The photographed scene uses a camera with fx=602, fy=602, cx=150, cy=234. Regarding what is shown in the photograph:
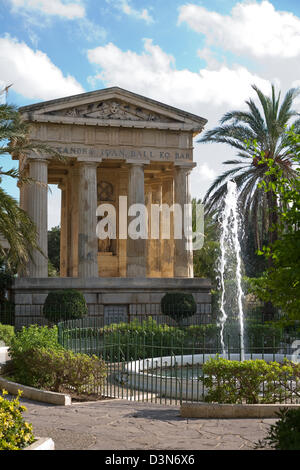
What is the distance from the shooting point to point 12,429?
678cm

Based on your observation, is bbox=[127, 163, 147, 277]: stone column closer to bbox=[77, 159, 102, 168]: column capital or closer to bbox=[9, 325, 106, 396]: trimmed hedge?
bbox=[77, 159, 102, 168]: column capital

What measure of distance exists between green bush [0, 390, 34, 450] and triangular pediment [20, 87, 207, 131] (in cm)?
2423

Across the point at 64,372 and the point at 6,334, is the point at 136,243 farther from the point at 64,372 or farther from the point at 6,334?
the point at 64,372

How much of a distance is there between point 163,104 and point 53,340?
19.5 metres

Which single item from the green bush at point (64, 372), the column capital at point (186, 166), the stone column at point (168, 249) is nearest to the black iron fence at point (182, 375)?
the green bush at point (64, 372)

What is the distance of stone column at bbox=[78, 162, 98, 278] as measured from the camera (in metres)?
30.2

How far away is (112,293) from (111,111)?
31.3 feet

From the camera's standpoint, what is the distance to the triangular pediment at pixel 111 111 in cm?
3006

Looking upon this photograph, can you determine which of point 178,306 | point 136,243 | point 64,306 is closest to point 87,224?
point 136,243

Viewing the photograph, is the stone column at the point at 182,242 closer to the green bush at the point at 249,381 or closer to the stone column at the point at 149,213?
the stone column at the point at 149,213

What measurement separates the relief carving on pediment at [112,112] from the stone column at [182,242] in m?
3.04

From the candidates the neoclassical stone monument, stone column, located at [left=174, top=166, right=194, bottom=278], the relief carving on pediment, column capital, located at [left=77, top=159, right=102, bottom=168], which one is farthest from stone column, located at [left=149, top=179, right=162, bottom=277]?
column capital, located at [left=77, top=159, right=102, bottom=168]
